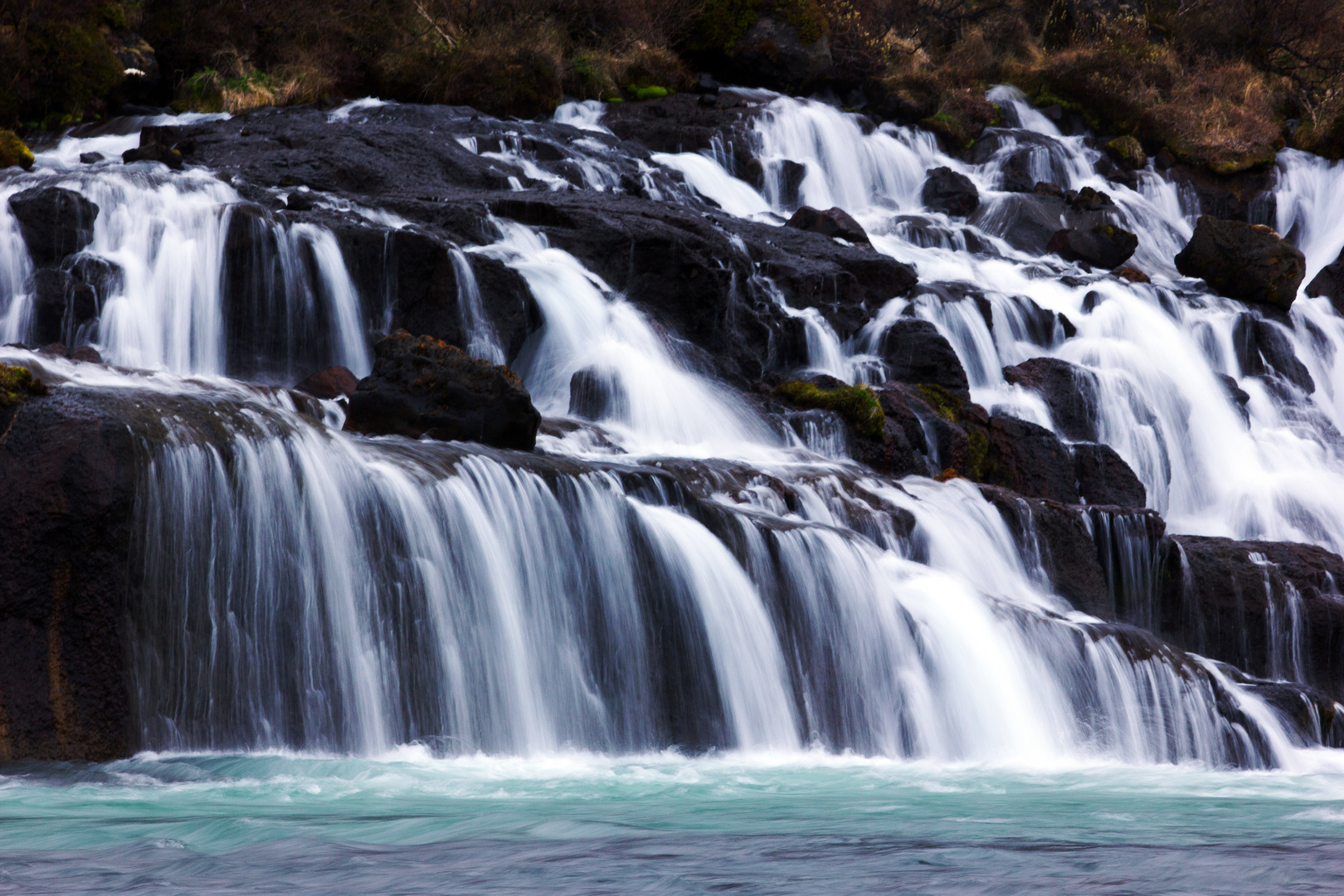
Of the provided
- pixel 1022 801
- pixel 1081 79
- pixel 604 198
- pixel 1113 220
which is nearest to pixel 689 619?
pixel 1022 801

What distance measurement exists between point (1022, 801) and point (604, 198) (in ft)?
33.3

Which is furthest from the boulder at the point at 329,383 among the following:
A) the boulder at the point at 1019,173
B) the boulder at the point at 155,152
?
the boulder at the point at 1019,173

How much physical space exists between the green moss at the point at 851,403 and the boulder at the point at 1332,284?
11441mm

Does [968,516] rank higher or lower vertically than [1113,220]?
lower

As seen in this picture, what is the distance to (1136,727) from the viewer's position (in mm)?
8250

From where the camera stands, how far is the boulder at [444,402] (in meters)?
8.46

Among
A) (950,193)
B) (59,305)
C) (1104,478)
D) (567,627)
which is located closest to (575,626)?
(567,627)

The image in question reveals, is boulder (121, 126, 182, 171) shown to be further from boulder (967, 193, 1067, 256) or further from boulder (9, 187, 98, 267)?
boulder (967, 193, 1067, 256)

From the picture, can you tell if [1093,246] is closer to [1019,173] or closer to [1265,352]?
[1265,352]

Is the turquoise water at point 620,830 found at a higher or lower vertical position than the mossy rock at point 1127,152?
lower

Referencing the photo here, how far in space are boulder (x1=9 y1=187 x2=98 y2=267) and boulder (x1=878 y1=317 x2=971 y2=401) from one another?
26.7ft

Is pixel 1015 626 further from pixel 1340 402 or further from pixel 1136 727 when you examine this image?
pixel 1340 402

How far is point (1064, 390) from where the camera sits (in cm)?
1459

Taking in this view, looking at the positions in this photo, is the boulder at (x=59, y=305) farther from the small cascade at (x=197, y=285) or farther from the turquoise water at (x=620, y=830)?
the turquoise water at (x=620, y=830)
